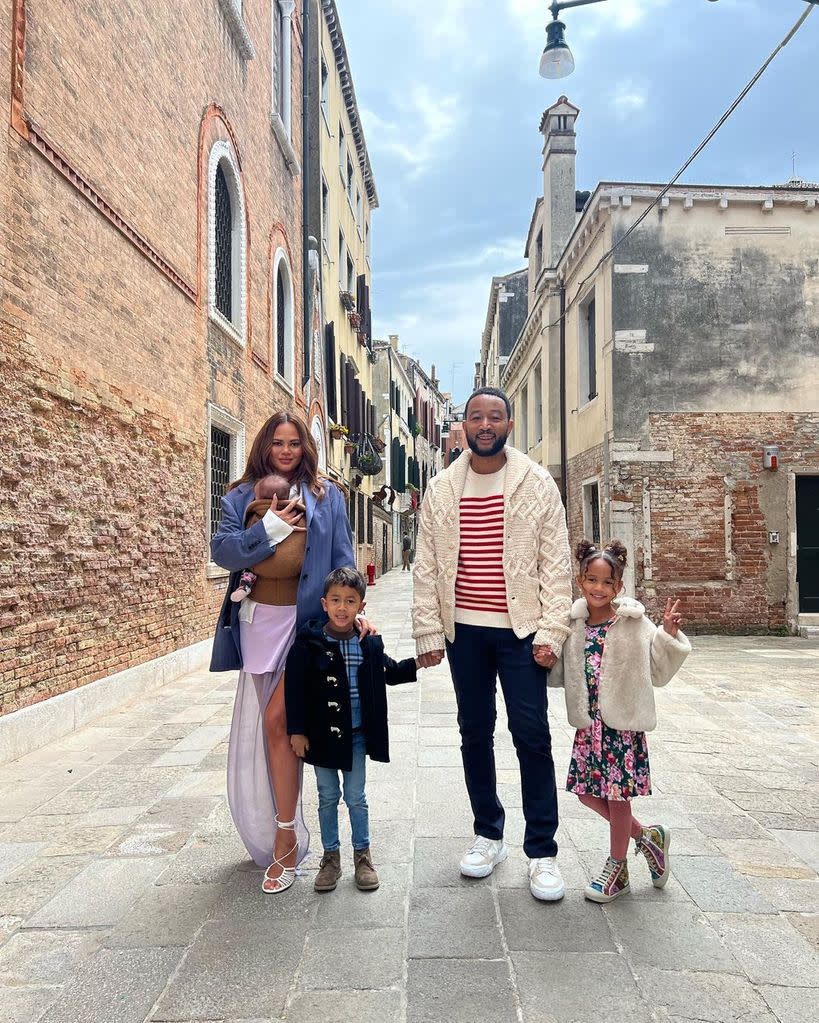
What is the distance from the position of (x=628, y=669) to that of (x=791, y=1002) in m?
1.04

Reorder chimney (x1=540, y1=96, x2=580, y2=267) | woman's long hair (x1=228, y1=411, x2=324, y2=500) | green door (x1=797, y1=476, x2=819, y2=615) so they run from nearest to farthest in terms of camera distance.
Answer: woman's long hair (x1=228, y1=411, x2=324, y2=500)
green door (x1=797, y1=476, x2=819, y2=615)
chimney (x1=540, y1=96, x2=580, y2=267)

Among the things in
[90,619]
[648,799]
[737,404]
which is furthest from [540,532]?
[737,404]

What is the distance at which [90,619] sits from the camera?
19.2 feet

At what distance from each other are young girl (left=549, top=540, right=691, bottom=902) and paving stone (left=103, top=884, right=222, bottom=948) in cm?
136

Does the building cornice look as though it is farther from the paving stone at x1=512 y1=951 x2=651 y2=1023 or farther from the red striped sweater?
the paving stone at x1=512 y1=951 x2=651 y2=1023

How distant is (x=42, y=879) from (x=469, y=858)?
167cm

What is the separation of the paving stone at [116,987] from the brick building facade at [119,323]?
2.79 metres

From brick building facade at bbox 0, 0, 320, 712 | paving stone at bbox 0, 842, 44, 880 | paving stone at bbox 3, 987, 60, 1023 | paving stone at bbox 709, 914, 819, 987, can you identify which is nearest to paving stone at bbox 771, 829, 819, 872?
paving stone at bbox 709, 914, 819, 987

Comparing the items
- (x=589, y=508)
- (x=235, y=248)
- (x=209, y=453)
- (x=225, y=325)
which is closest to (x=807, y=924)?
(x=209, y=453)

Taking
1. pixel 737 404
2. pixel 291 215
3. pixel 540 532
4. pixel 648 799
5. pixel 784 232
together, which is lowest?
pixel 648 799

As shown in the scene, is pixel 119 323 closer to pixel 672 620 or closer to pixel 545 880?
pixel 672 620

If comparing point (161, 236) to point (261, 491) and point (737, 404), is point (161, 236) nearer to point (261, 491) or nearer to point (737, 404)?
point (261, 491)

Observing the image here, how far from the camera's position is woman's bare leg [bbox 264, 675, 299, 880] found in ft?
9.55

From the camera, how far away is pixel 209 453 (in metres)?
9.00
